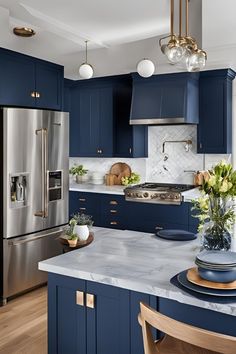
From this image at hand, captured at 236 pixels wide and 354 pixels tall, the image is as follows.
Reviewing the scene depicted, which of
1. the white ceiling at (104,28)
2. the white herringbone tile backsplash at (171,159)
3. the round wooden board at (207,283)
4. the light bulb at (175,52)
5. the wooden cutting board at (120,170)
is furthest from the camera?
the wooden cutting board at (120,170)

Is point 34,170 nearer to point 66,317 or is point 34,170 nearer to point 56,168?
point 56,168

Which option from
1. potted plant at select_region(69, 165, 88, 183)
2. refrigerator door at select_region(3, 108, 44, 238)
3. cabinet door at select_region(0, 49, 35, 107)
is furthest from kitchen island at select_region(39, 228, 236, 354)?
potted plant at select_region(69, 165, 88, 183)

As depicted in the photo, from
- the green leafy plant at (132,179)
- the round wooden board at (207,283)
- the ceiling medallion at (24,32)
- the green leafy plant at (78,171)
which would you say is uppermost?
the ceiling medallion at (24,32)

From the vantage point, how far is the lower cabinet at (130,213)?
15.3 feet

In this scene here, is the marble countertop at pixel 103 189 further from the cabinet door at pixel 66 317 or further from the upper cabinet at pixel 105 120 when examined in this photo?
the cabinet door at pixel 66 317

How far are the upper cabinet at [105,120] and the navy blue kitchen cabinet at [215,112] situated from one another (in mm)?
1016

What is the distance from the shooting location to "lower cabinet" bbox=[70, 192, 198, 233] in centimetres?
466

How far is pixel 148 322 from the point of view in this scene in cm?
140

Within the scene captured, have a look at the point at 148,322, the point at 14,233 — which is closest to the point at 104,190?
the point at 14,233

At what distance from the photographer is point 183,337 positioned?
127cm

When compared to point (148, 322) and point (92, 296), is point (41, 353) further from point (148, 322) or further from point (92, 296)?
point (148, 322)

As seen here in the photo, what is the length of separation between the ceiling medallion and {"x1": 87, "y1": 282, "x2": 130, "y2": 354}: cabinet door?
3204mm

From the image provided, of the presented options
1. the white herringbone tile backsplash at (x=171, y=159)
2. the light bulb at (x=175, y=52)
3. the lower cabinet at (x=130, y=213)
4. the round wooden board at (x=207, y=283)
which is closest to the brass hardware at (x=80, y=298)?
the round wooden board at (x=207, y=283)

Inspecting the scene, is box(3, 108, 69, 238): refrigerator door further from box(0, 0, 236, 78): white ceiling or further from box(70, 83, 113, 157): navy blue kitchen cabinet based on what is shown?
box(70, 83, 113, 157): navy blue kitchen cabinet
